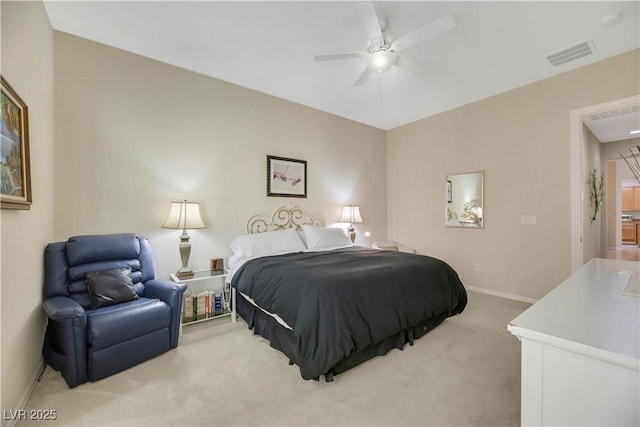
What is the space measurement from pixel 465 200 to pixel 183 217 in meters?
4.21

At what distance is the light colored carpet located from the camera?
5.55 feet

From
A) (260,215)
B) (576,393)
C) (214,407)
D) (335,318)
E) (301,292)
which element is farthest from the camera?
(260,215)

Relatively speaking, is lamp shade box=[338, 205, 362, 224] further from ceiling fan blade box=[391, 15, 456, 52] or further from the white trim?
the white trim

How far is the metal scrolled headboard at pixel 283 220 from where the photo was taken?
13.0 ft

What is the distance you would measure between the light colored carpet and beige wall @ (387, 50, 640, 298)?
69.8 inches

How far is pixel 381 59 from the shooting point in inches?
108

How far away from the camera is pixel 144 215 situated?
10.1ft

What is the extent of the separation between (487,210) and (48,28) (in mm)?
5667

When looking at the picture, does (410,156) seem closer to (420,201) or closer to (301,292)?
(420,201)

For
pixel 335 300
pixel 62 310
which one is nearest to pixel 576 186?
pixel 335 300

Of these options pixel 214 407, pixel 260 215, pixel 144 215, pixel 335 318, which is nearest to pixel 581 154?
pixel 335 318

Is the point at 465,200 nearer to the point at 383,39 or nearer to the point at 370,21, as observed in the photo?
the point at 383,39

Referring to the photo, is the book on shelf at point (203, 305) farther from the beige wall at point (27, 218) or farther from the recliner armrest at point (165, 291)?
the beige wall at point (27, 218)

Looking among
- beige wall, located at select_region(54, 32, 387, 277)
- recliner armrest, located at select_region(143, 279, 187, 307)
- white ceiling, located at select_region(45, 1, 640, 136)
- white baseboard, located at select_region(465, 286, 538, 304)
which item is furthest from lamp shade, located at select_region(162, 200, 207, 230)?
white baseboard, located at select_region(465, 286, 538, 304)
